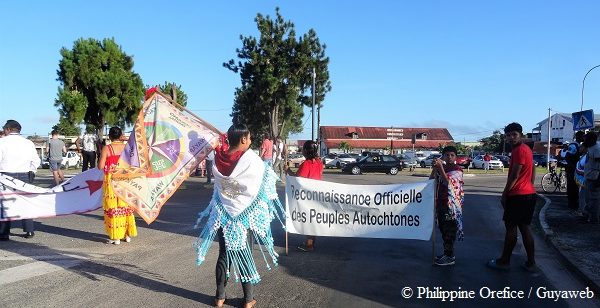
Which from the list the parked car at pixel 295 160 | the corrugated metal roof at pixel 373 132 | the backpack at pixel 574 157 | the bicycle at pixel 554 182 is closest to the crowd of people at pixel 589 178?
the backpack at pixel 574 157

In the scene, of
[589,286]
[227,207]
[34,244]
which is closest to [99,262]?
[34,244]

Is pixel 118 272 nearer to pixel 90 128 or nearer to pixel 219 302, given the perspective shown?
pixel 219 302

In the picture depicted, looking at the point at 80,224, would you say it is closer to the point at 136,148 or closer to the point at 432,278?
the point at 136,148

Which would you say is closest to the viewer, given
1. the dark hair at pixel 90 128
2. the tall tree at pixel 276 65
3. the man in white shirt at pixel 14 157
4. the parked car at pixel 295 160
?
the man in white shirt at pixel 14 157

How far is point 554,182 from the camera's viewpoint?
16.3 metres

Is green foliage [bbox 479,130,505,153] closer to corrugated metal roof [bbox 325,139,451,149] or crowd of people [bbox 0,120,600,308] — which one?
corrugated metal roof [bbox 325,139,451,149]

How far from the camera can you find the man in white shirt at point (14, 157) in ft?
25.4

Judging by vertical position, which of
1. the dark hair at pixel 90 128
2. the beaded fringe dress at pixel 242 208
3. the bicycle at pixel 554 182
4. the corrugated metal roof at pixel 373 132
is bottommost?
the bicycle at pixel 554 182

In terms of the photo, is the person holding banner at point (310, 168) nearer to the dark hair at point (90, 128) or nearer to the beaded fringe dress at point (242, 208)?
the beaded fringe dress at point (242, 208)

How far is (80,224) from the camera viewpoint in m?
9.19

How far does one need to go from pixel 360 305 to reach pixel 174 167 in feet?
10.2

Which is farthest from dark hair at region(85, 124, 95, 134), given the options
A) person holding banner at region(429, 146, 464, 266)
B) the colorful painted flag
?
person holding banner at region(429, 146, 464, 266)

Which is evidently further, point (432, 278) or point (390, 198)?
point (390, 198)

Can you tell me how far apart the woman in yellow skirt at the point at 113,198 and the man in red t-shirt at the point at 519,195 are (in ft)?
18.1
